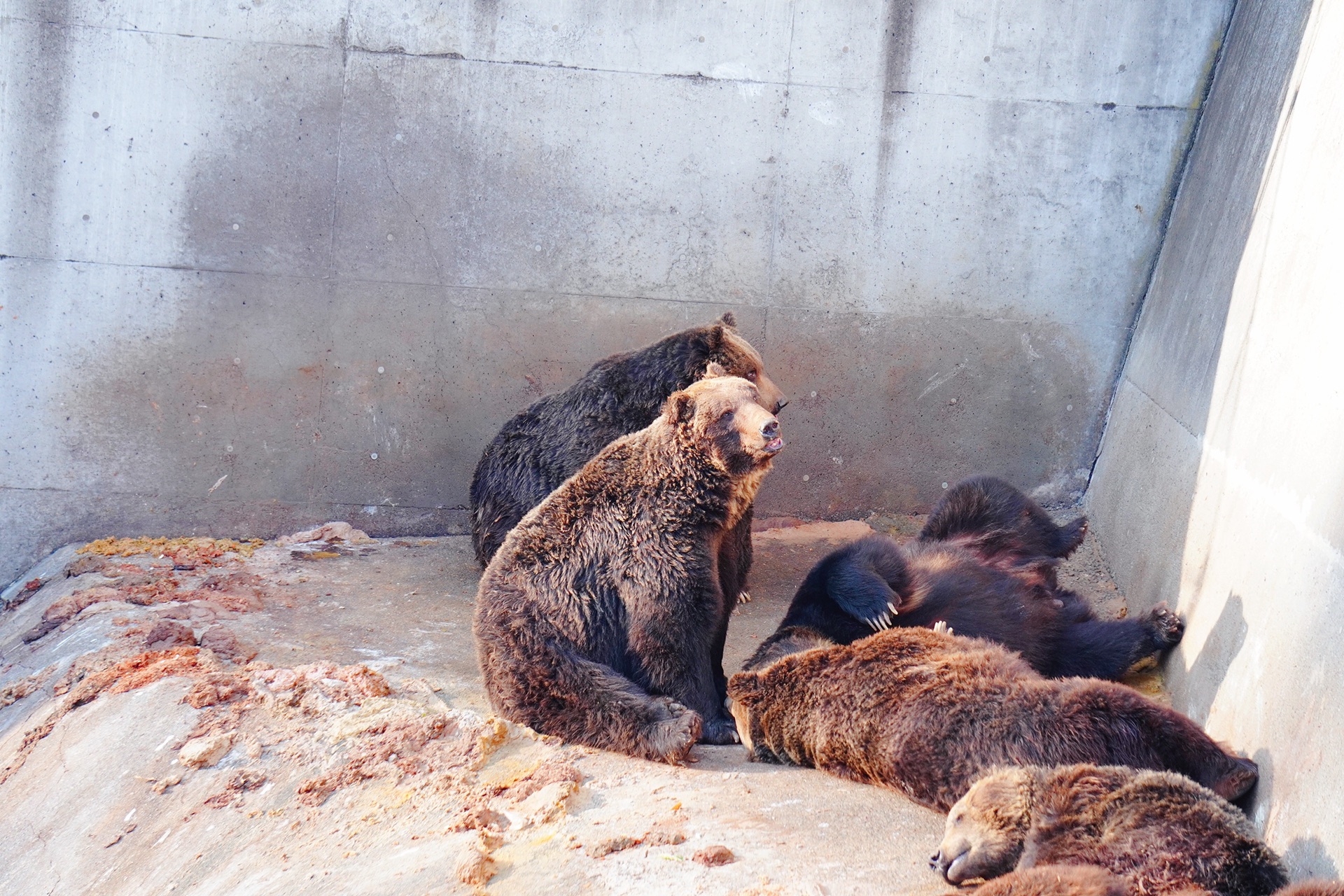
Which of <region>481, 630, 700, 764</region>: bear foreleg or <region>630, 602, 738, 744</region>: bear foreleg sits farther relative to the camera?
<region>630, 602, 738, 744</region>: bear foreleg

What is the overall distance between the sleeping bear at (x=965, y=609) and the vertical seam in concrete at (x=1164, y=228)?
244 centimetres

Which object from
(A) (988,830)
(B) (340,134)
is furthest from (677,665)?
(B) (340,134)

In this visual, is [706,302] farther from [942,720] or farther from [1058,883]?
[1058,883]

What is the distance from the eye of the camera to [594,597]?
16.7 feet

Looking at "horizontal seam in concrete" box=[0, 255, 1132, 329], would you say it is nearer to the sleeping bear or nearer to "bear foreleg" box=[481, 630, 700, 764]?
the sleeping bear

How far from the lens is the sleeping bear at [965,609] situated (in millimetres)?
5254

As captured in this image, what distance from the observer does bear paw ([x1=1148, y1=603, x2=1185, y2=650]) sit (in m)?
5.39

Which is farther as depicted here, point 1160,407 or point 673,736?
point 1160,407

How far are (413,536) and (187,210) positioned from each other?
8.92 feet

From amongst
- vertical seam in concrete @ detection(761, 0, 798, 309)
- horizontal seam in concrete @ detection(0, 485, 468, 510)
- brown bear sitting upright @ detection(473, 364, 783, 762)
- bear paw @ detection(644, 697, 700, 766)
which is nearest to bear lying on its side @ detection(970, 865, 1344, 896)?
bear paw @ detection(644, 697, 700, 766)

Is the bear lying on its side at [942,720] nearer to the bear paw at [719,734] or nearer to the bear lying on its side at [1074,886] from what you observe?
the bear paw at [719,734]

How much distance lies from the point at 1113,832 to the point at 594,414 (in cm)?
434

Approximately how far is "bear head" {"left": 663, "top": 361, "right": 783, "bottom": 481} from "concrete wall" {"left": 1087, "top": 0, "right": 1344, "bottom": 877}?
2.07 metres

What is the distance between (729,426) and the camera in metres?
5.16
